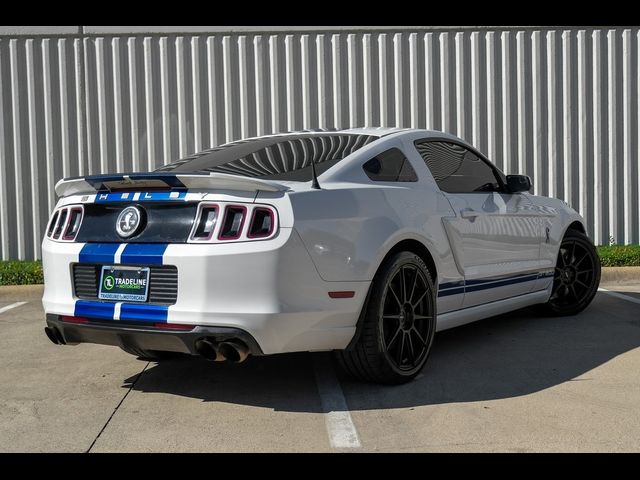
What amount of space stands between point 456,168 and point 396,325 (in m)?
1.47

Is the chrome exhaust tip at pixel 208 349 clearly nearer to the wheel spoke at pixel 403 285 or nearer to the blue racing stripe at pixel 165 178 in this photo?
the blue racing stripe at pixel 165 178

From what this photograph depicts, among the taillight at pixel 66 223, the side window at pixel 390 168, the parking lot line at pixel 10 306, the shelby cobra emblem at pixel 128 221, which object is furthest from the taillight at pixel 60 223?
the parking lot line at pixel 10 306

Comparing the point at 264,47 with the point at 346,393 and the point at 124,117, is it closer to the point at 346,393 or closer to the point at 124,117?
A: the point at 124,117

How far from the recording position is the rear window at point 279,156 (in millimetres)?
4270

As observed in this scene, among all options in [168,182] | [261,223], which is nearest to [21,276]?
[168,182]

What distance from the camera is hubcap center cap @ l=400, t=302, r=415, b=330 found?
14.6ft

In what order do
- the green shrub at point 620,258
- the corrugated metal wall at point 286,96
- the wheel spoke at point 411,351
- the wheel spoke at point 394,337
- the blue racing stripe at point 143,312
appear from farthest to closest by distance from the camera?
the corrugated metal wall at point 286,96, the green shrub at point 620,258, the wheel spoke at point 411,351, the wheel spoke at point 394,337, the blue racing stripe at point 143,312

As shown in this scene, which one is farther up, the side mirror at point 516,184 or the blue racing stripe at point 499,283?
the side mirror at point 516,184

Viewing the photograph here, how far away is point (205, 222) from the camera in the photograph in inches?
154

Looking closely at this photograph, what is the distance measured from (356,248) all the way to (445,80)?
6.87m

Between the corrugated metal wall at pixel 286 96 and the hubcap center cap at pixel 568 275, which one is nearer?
the hubcap center cap at pixel 568 275

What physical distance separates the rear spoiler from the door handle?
1.62 meters

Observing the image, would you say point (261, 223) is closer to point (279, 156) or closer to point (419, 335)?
point (279, 156)
